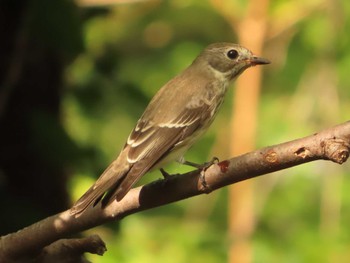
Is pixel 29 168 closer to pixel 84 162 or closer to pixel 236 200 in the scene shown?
pixel 84 162

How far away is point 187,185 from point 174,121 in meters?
1.08

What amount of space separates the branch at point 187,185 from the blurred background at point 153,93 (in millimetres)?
1144

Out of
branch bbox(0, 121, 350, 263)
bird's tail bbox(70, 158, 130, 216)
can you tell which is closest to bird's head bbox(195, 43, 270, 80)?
bird's tail bbox(70, 158, 130, 216)

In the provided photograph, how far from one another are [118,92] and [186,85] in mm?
655

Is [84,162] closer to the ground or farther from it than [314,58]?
closer to the ground

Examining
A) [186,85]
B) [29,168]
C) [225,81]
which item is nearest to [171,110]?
[186,85]

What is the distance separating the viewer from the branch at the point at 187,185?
3383 millimetres

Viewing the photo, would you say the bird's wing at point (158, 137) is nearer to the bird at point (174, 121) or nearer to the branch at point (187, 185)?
the bird at point (174, 121)

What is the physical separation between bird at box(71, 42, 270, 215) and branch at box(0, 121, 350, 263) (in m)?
0.06

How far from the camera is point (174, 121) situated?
15.9 feet

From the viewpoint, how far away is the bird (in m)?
4.21

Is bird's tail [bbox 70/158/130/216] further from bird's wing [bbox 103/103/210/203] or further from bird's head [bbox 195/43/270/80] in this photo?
bird's head [bbox 195/43/270/80]

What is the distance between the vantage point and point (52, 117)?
17.2 feet

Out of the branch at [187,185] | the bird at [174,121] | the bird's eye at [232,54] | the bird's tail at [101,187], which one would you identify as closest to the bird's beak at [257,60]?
the bird at [174,121]
